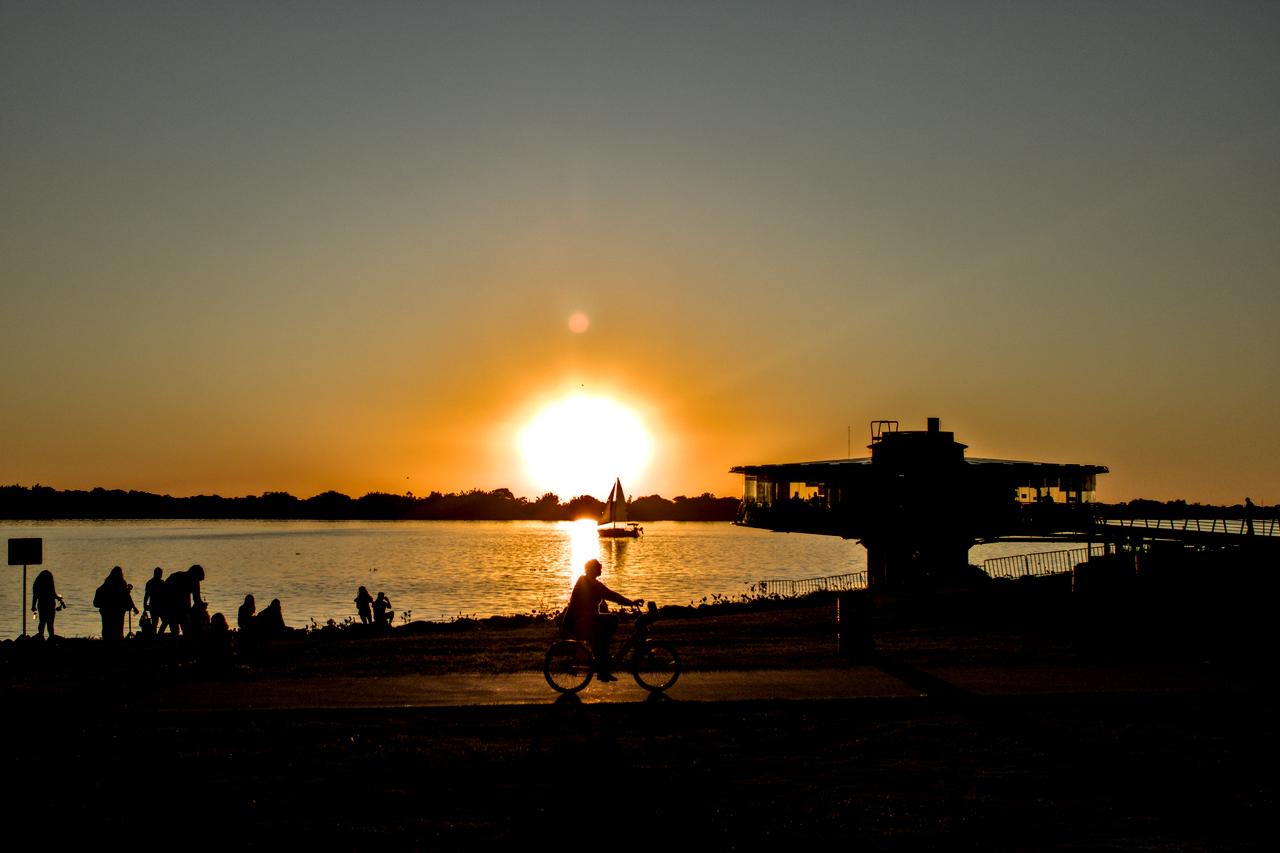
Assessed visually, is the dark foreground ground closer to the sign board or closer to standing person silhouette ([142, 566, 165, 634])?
standing person silhouette ([142, 566, 165, 634])

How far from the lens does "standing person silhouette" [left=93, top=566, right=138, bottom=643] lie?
950 inches

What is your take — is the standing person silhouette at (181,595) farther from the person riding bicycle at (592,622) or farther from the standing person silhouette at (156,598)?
the person riding bicycle at (592,622)

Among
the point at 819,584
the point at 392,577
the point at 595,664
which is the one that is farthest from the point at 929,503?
the point at 392,577

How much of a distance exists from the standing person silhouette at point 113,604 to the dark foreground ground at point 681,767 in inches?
238

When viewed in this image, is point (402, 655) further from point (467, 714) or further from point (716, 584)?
point (716, 584)

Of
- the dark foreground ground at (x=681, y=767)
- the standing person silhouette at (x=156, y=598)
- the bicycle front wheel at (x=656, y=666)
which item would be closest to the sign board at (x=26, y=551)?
the standing person silhouette at (x=156, y=598)

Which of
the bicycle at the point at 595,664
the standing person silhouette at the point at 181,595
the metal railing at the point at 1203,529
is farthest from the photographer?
the metal railing at the point at 1203,529

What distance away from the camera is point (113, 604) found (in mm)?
24344

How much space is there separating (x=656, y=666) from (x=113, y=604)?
14.8 meters

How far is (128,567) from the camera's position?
115 m

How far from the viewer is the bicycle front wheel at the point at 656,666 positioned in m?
15.5

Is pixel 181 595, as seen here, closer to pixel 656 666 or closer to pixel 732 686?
pixel 656 666

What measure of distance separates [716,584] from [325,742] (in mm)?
72940

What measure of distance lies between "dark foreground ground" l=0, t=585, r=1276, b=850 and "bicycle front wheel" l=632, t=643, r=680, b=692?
2.88 ft
